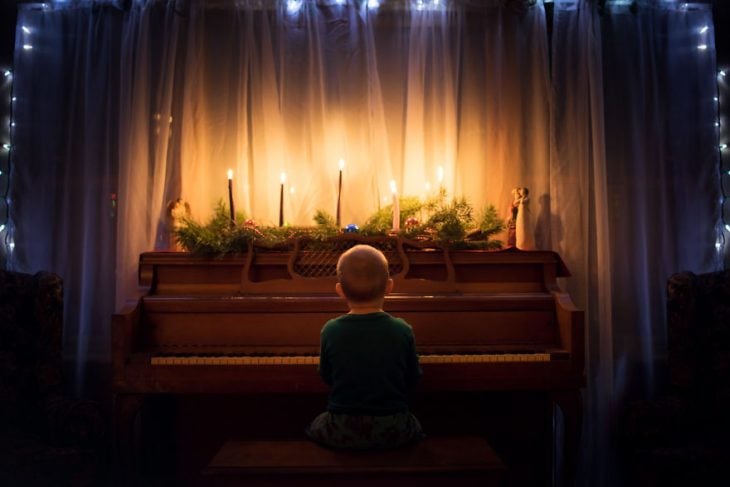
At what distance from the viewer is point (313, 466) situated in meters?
2.09

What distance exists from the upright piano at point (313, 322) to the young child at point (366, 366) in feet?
1.65

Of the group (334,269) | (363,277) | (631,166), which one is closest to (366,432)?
(363,277)

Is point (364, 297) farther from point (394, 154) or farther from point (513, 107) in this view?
point (513, 107)

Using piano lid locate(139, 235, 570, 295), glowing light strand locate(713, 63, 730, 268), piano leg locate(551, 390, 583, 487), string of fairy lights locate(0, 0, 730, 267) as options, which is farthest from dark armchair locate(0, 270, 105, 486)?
glowing light strand locate(713, 63, 730, 268)

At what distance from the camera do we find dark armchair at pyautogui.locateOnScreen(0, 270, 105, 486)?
273cm

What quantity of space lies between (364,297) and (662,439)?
1658 mm

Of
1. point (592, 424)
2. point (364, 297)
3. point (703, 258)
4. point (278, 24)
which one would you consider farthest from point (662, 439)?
point (278, 24)

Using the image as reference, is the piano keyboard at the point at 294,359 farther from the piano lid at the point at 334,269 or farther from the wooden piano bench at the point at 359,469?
the wooden piano bench at the point at 359,469

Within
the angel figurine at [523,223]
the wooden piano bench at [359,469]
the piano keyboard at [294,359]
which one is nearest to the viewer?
the wooden piano bench at [359,469]

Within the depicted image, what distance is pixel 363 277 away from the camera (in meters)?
2.20

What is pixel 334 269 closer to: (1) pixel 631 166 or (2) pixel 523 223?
(2) pixel 523 223

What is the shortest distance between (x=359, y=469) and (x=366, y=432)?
140 millimetres

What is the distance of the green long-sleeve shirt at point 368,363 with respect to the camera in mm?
2184

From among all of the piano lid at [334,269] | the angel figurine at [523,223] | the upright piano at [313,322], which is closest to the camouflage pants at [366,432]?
the upright piano at [313,322]
